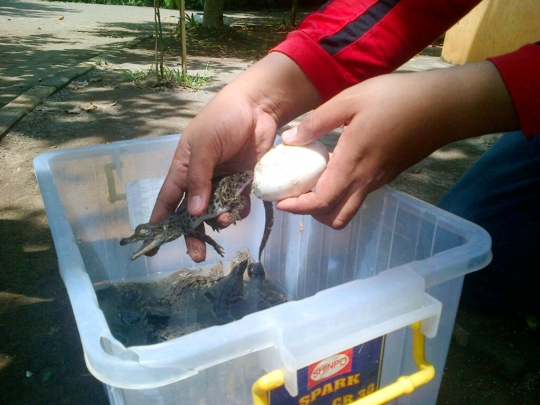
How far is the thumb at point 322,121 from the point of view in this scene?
1.45 metres

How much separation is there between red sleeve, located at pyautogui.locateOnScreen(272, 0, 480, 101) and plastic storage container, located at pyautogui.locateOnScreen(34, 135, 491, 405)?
0.53 m

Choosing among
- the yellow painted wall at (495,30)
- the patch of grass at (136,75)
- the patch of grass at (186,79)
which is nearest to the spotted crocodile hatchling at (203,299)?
the patch of grass at (186,79)

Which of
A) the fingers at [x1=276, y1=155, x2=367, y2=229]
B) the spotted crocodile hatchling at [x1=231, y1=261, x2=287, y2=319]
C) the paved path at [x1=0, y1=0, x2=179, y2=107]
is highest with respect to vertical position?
the fingers at [x1=276, y1=155, x2=367, y2=229]

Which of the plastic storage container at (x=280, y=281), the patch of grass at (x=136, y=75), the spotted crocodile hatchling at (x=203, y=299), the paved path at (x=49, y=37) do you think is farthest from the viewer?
the paved path at (x=49, y=37)

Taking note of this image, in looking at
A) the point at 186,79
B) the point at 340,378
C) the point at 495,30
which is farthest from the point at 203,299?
the point at 495,30

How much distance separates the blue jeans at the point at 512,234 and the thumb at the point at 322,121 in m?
1.26

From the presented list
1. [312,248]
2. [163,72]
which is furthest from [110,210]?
[163,72]

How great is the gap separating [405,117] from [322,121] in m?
0.26

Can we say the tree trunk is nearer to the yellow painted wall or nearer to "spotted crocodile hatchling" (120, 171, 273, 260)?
the yellow painted wall

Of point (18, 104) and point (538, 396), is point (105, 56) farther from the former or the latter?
point (538, 396)

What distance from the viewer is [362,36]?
1.89 metres

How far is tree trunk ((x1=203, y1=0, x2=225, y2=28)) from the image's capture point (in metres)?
10.8

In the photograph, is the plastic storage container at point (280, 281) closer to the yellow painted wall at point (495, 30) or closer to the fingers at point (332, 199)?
the fingers at point (332, 199)

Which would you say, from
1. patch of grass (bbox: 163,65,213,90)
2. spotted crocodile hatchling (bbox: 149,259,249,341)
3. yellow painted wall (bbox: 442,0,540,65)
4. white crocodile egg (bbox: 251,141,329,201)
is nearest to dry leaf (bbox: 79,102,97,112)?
patch of grass (bbox: 163,65,213,90)
